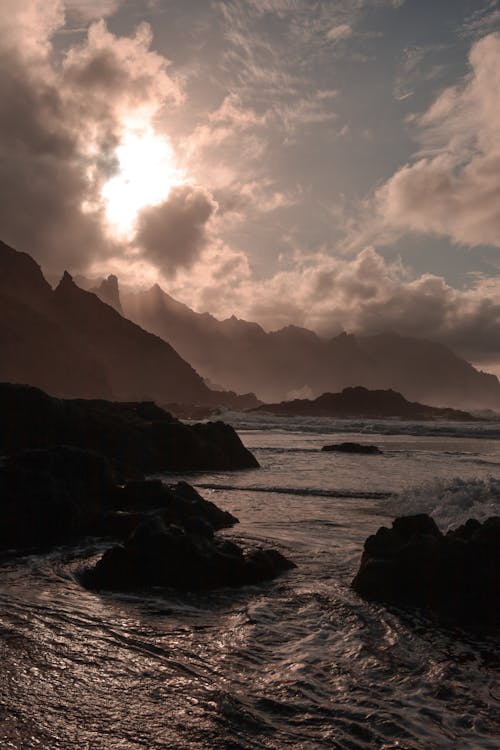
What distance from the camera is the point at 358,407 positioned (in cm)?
13738

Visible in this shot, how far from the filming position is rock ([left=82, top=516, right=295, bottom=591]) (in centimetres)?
888

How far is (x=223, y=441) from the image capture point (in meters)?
27.8

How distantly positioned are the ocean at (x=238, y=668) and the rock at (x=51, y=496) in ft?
4.03

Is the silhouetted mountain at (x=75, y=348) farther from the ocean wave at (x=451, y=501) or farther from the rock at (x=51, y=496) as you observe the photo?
the ocean wave at (x=451, y=501)

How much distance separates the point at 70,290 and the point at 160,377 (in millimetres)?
39920

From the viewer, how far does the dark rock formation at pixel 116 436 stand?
71.0ft


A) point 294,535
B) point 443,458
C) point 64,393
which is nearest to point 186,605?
point 294,535

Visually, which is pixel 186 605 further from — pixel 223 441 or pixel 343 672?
pixel 223 441

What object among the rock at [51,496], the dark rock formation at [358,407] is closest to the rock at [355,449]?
the rock at [51,496]

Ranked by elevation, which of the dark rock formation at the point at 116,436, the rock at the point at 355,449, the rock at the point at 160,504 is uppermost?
the dark rock formation at the point at 116,436

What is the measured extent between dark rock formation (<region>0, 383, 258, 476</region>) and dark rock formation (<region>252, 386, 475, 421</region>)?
102 m

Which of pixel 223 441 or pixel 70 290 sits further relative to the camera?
pixel 70 290

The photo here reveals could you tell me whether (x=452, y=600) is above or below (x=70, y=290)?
below

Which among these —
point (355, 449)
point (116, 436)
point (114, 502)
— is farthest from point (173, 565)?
point (355, 449)
